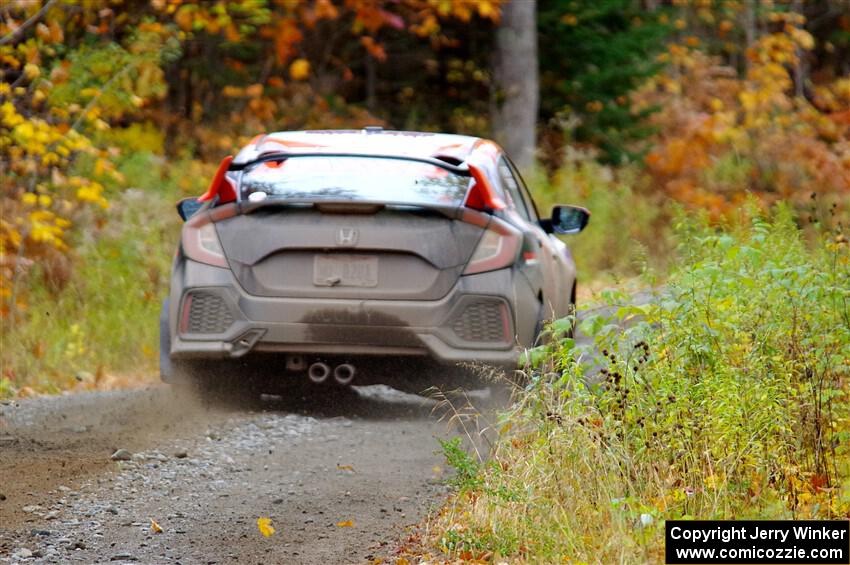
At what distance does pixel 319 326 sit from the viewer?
28.0ft

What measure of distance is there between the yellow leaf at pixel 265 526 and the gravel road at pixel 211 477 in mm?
26

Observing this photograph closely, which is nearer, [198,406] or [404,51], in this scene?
[198,406]

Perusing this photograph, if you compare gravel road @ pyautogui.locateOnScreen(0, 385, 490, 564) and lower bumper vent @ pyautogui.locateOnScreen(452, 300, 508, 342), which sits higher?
lower bumper vent @ pyautogui.locateOnScreen(452, 300, 508, 342)

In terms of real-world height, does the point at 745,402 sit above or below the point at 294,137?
below

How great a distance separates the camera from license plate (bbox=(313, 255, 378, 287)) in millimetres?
8531

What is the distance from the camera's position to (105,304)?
12.9m

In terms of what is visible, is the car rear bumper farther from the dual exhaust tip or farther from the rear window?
the rear window

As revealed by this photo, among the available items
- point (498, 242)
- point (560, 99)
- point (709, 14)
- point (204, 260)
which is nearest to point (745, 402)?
point (498, 242)

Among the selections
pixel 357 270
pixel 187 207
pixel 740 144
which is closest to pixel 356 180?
pixel 357 270

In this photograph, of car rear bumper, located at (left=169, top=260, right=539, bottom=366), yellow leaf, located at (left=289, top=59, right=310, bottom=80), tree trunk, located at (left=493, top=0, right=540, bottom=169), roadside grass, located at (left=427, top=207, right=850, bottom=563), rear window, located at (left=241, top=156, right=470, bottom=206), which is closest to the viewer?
roadside grass, located at (left=427, top=207, right=850, bottom=563)

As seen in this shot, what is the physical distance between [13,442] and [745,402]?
4.03 meters

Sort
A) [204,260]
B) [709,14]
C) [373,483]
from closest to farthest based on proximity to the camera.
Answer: [373,483] → [204,260] → [709,14]

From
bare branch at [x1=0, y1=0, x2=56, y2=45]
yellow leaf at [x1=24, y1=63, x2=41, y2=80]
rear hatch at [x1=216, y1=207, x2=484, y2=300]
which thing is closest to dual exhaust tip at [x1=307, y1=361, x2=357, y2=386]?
rear hatch at [x1=216, y1=207, x2=484, y2=300]

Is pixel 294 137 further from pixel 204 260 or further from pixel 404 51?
pixel 404 51
